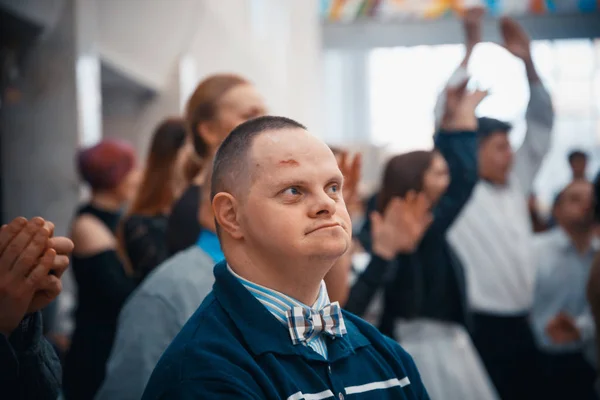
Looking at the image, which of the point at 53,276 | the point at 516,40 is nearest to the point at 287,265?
the point at 53,276

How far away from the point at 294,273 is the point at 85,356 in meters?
1.98

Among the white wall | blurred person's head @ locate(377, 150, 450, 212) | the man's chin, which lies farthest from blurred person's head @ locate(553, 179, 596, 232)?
the man's chin

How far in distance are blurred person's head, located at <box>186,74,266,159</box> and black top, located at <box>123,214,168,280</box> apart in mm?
740

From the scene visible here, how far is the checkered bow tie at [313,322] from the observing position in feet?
4.07

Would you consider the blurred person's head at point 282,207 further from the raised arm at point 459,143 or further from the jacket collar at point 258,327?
the raised arm at point 459,143

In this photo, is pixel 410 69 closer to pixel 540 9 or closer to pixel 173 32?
pixel 540 9

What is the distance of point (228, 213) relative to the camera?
1324mm

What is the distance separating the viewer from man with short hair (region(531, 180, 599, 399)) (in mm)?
4000

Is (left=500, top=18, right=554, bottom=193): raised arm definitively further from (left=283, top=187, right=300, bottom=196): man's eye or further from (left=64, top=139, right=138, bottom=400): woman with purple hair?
(left=283, top=187, right=300, bottom=196): man's eye

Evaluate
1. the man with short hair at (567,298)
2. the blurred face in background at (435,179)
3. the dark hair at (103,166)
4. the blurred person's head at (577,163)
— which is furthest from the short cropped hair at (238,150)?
the blurred person's head at (577,163)

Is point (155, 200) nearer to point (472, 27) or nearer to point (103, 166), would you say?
point (103, 166)

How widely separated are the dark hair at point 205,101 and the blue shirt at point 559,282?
2647mm

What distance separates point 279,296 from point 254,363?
0.13m

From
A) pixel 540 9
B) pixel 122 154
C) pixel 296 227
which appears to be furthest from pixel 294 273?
pixel 540 9
